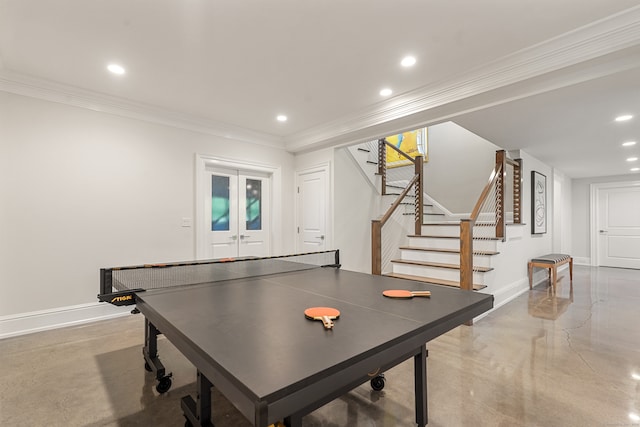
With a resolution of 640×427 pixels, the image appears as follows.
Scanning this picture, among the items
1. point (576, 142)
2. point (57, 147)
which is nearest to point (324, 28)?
point (57, 147)

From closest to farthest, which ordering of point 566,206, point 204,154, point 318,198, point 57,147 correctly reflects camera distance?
point 57,147 → point 204,154 → point 318,198 → point 566,206

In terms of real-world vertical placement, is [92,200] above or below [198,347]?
above

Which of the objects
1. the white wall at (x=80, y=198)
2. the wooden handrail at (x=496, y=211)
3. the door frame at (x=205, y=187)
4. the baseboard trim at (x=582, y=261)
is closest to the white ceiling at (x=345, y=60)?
the white wall at (x=80, y=198)

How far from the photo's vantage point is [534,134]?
4.02 meters

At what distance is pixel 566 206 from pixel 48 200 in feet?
33.4

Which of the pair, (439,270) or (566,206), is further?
(566,206)

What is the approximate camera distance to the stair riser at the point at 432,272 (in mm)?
3674

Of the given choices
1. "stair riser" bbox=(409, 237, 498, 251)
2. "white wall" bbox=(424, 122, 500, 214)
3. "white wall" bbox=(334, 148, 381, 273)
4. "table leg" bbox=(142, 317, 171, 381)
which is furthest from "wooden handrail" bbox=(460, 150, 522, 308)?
"table leg" bbox=(142, 317, 171, 381)

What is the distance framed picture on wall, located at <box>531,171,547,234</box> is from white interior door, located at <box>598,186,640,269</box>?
321 cm

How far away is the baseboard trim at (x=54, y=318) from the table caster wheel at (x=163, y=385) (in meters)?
2.08

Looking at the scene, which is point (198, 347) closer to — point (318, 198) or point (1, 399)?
point (1, 399)

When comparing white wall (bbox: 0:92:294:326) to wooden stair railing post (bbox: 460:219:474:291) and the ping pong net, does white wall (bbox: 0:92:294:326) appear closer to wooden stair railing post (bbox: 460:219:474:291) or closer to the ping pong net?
the ping pong net

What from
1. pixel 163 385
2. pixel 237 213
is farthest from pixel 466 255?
pixel 237 213

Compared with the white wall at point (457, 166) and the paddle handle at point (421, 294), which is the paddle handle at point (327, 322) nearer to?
the paddle handle at point (421, 294)
